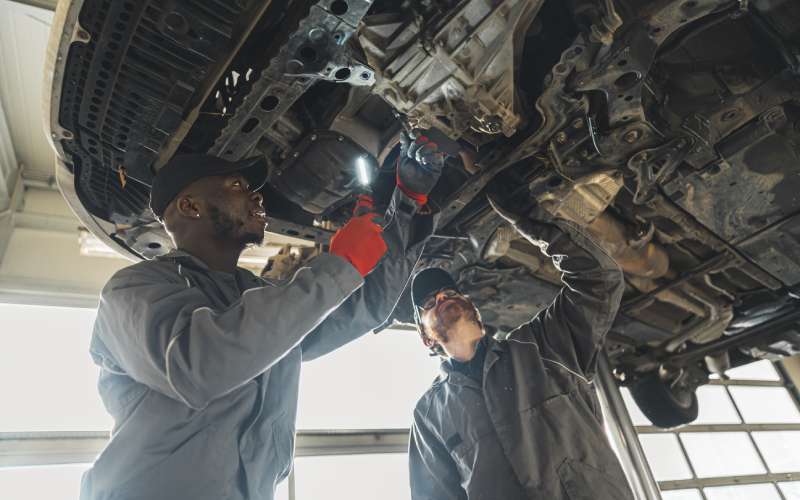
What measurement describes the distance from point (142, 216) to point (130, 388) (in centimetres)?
78

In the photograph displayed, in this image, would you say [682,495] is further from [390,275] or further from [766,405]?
[390,275]

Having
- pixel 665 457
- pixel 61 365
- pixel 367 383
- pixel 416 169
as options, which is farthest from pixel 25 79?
pixel 665 457

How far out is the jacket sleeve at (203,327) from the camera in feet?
3.30

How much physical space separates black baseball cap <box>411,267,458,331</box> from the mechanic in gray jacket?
1.03 meters

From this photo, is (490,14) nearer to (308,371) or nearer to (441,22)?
(441,22)

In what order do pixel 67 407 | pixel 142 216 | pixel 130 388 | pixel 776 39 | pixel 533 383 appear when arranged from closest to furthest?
pixel 130 388 → pixel 776 39 → pixel 142 216 → pixel 533 383 → pixel 67 407

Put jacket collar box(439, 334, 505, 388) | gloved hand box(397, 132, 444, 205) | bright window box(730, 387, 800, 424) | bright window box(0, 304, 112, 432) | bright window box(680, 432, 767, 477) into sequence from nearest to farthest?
1. gloved hand box(397, 132, 444, 205)
2. jacket collar box(439, 334, 505, 388)
3. bright window box(0, 304, 112, 432)
4. bright window box(680, 432, 767, 477)
5. bright window box(730, 387, 800, 424)

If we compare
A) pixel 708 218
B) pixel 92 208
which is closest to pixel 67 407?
pixel 92 208

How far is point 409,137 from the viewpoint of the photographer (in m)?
1.64

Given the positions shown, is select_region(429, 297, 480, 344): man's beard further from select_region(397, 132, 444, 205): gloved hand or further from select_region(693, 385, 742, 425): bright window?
Answer: select_region(693, 385, 742, 425): bright window

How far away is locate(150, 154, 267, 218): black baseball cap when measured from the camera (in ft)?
4.77

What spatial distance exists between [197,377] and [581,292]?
59.7 inches

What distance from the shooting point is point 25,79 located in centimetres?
284

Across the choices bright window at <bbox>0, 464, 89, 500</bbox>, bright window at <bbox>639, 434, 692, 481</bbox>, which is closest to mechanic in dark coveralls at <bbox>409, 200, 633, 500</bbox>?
bright window at <bbox>0, 464, 89, 500</bbox>
